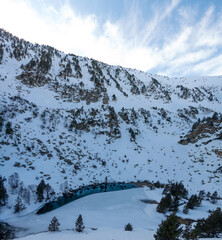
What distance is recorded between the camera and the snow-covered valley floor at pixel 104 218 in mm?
12805

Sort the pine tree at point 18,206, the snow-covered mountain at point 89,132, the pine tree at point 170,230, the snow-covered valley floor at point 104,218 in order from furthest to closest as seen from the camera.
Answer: the snow-covered mountain at point 89,132 → the pine tree at point 18,206 → the snow-covered valley floor at point 104,218 → the pine tree at point 170,230

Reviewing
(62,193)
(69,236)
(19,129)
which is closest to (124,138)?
(62,193)

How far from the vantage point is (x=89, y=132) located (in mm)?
40281

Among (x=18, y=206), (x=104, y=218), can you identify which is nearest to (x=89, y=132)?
(x=18, y=206)

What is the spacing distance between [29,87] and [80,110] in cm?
1889

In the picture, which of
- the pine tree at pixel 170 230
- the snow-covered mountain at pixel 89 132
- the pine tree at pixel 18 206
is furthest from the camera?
the snow-covered mountain at pixel 89 132

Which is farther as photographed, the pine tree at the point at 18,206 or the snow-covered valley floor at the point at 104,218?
the pine tree at the point at 18,206

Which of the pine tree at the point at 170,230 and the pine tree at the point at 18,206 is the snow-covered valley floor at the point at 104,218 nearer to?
the pine tree at the point at 18,206

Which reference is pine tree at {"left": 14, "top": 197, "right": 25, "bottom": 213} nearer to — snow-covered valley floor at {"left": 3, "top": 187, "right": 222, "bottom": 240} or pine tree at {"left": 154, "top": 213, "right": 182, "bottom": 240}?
snow-covered valley floor at {"left": 3, "top": 187, "right": 222, "bottom": 240}

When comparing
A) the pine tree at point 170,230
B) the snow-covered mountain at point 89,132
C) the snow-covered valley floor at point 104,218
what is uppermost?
the snow-covered mountain at point 89,132

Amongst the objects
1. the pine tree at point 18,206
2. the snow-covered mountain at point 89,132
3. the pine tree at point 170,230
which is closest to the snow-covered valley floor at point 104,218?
the pine tree at point 18,206

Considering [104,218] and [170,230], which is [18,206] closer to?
[104,218]

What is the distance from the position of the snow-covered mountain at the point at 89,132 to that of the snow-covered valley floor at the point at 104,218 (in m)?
5.59

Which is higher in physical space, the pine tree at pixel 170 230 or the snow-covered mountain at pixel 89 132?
the snow-covered mountain at pixel 89 132
